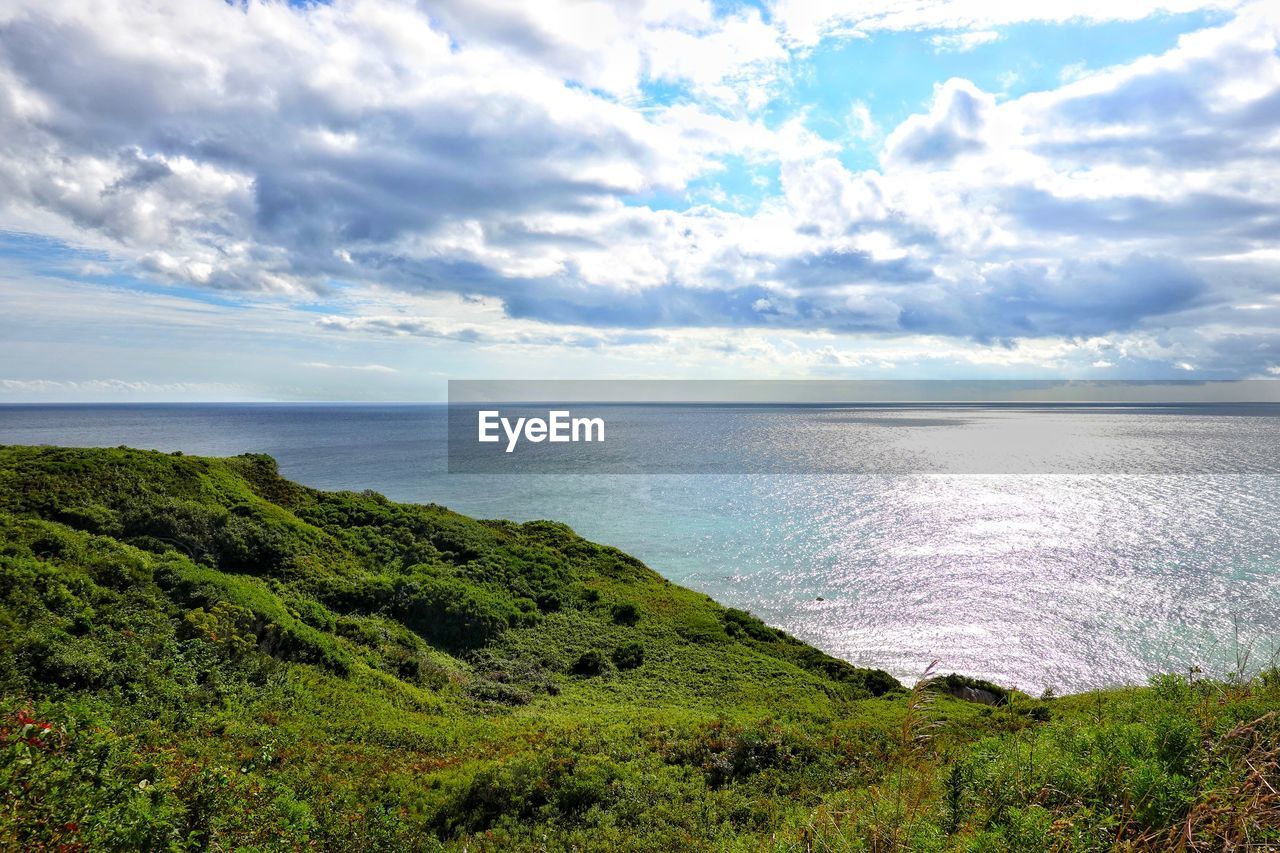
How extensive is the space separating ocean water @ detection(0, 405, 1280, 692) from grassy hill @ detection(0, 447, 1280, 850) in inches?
178

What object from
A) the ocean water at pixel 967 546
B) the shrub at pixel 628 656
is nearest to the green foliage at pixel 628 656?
the shrub at pixel 628 656

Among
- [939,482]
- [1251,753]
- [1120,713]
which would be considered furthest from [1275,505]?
[1251,753]

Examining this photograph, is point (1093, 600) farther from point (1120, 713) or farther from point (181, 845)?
point (181, 845)

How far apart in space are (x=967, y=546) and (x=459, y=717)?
57709 millimetres

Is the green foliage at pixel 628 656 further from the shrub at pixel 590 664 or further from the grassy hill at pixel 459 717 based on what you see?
the shrub at pixel 590 664

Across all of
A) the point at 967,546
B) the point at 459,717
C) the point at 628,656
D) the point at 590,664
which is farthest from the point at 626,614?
the point at 967,546

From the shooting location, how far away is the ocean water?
4066 centimetres

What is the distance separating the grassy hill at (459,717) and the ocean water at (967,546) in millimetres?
4512

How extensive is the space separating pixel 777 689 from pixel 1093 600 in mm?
33713

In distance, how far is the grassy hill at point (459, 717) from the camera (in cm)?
713

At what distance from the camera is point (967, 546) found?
207 feet

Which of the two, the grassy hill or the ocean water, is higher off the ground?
the grassy hill

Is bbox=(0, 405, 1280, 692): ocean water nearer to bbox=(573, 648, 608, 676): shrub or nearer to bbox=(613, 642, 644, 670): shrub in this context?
bbox=(613, 642, 644, 670): shrub

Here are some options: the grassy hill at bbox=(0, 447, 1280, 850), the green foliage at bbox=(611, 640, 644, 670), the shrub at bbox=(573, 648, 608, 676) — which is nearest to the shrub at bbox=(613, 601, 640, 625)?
the grassy hill at bbox=(0, 447, 1280, 850)
